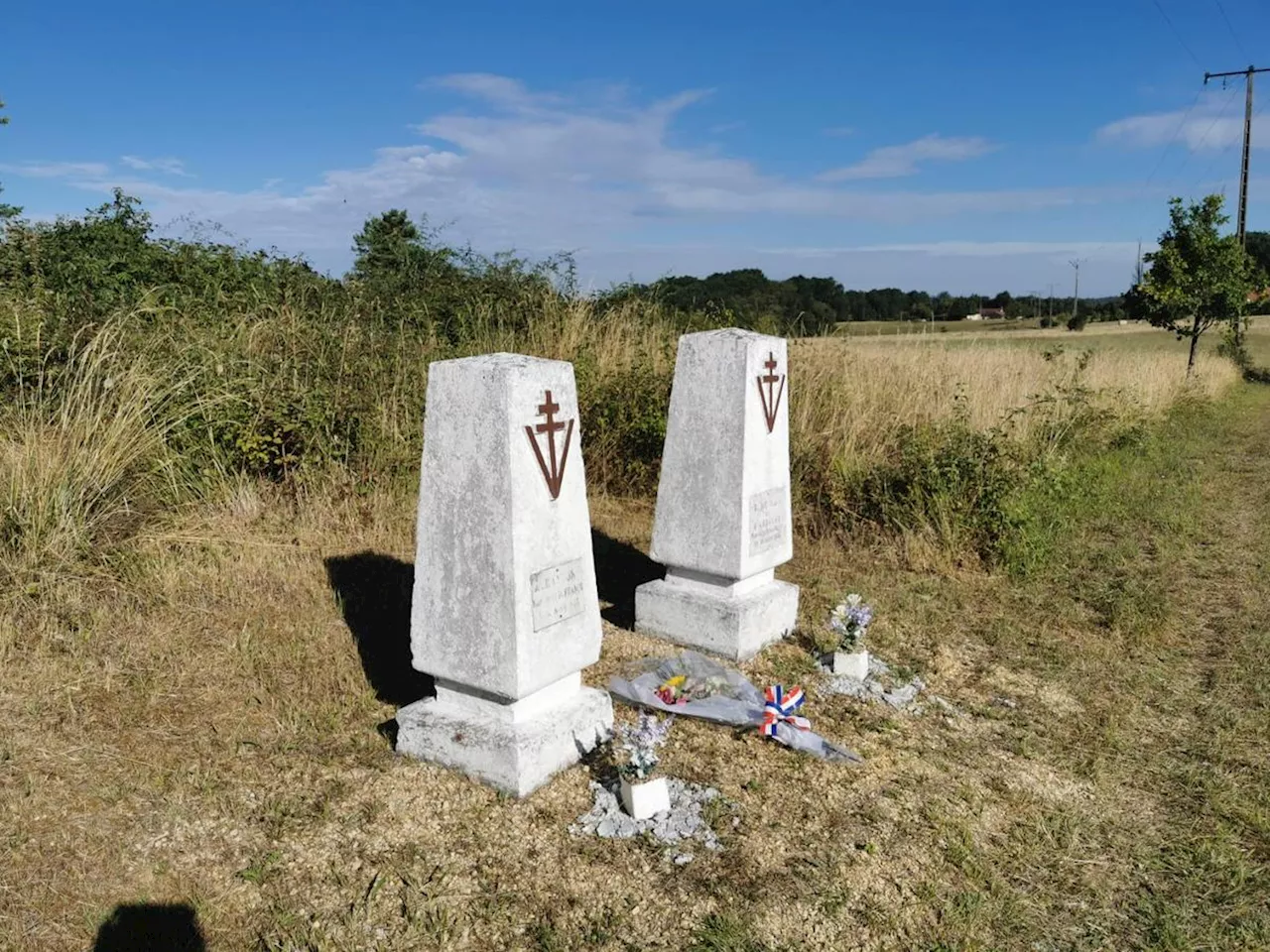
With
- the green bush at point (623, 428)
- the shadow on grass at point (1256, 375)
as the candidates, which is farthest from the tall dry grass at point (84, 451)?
the shadow on grass at point (1256, 375)

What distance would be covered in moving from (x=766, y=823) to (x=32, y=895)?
2.31m

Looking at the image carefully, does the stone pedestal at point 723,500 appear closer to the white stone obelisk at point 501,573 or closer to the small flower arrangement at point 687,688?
the small flower arrangement at point 687,688

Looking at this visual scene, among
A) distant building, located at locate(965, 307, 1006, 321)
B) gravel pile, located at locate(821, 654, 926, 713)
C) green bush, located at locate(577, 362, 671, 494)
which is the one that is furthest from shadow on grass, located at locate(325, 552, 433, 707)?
distant building, located at locate(965, 307, 1006, 321)

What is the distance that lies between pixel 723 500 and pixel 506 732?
1894mm

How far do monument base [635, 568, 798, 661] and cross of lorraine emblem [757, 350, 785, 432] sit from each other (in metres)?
0.89

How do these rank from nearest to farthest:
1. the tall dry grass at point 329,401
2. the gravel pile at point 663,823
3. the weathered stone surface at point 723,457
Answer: the gravel pile at point 663,823 → the weathered stone surface at point 723,457 → the tall dry grass at point 329,401

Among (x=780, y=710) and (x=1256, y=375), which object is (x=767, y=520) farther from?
(x=1256, y=375)

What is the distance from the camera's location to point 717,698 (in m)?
4.02

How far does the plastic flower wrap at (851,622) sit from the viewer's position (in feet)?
14.6

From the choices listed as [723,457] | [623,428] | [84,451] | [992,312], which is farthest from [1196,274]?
[992,312]

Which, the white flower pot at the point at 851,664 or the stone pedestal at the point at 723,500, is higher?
the stone pedestal at the point at 723,500

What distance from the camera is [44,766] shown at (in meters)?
3.34

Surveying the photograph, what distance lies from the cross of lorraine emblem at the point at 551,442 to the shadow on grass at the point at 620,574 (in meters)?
2.04

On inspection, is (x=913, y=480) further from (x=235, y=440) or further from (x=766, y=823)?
(x=235, y=440)
